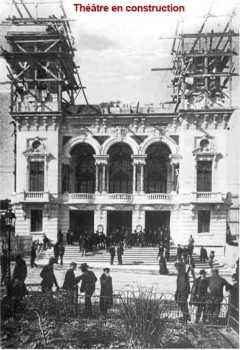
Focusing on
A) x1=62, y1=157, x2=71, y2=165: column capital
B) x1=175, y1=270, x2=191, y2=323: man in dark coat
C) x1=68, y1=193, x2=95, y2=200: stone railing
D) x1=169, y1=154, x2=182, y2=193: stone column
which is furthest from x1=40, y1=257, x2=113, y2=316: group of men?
x1=169, y1=154, x2=182, y2=193: stone column

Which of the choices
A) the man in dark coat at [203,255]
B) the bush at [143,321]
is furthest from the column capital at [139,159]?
the bush at [143,321]

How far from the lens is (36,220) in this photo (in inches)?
1330

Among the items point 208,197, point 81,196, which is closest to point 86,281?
point 81,196

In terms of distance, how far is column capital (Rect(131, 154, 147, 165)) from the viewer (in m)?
35.4

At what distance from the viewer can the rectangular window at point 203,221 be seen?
110ft

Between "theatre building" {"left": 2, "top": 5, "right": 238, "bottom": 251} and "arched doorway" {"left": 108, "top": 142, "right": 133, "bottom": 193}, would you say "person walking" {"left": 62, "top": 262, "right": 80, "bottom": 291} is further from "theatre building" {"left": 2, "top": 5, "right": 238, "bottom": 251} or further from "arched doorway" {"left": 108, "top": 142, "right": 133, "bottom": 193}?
"arched doorway" {"left": 108, "top": 142, "right": 133, "bottom": 193}

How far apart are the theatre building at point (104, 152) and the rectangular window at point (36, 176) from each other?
8 cm

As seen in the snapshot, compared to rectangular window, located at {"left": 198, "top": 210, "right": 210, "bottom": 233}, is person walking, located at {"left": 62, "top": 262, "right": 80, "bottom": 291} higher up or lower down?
lower down

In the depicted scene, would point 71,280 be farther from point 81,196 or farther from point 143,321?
point 81,196

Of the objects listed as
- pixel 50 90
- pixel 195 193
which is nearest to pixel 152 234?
pixel 195 193

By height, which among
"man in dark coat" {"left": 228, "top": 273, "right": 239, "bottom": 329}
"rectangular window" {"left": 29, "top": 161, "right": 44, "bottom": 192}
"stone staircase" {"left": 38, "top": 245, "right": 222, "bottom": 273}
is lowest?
"stone staircase" {"left": 38, "top": 245, "right": 222, "bottom": 273}

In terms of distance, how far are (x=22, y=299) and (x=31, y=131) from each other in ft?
70.5

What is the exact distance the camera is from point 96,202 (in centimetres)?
3475

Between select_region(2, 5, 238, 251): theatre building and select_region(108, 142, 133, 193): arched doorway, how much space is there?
0.43m
